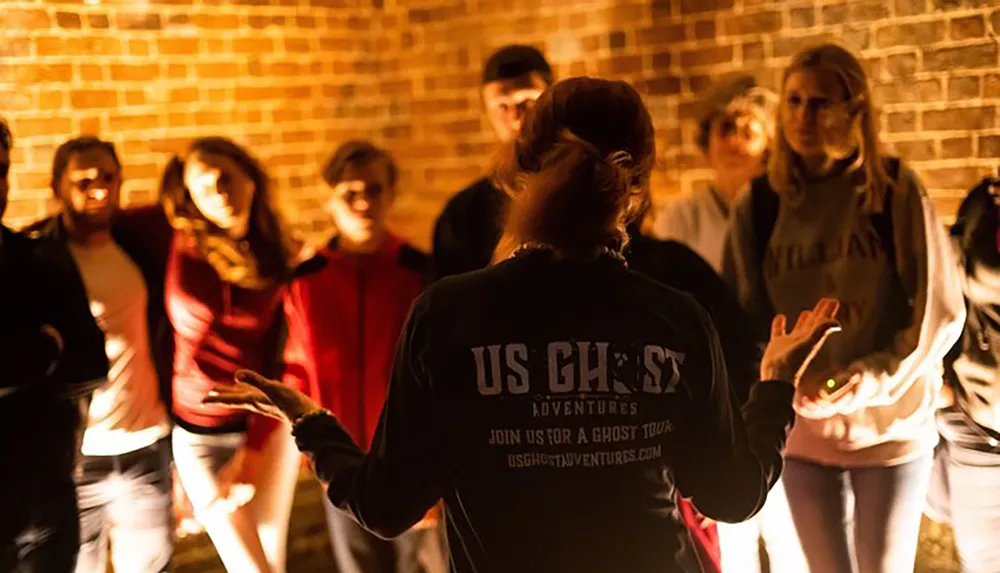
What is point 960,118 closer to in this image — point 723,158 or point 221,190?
point 723,158

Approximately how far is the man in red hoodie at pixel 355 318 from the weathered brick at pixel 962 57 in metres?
1.80

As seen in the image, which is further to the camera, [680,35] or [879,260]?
[680,35]

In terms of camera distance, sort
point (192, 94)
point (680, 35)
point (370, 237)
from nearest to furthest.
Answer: point (370, 237)
point (680, 35)
point (192, 94)

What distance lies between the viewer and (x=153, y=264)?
3014 mm

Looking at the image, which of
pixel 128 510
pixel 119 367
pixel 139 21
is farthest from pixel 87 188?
pixel 139 21

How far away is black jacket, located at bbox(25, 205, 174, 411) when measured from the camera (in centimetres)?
299

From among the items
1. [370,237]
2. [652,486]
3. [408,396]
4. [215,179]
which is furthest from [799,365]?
[215,179]

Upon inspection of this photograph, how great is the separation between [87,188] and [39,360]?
1.93 feet

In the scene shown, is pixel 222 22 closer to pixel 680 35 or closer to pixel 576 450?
pixel 680 35

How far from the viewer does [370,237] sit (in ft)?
9.65

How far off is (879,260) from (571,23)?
228 cm

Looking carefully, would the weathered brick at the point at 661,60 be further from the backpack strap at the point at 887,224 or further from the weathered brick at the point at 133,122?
the weathered brick at the point at 133,122

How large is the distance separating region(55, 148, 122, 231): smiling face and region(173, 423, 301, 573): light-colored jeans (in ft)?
2.02

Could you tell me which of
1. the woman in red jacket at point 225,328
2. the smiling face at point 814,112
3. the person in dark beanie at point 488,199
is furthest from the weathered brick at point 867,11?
the woman in red jacket at point 225,328
